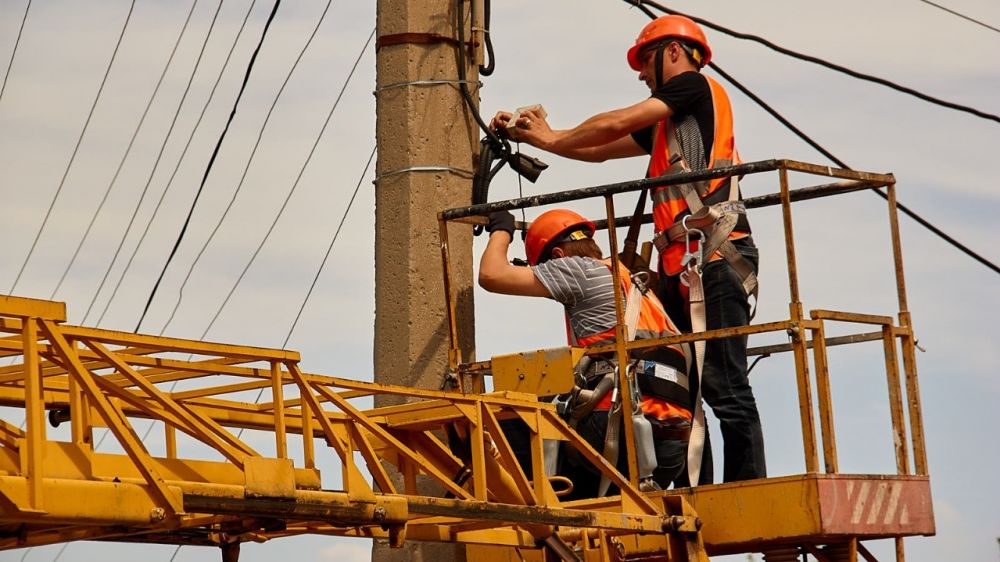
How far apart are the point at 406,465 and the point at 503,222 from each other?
5.31 feet

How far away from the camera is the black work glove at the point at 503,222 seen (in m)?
10.4

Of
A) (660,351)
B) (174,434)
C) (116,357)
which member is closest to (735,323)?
(660,351)

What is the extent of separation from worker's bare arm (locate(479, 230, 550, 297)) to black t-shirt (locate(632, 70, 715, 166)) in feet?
3.45

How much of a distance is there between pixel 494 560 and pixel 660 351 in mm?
1467

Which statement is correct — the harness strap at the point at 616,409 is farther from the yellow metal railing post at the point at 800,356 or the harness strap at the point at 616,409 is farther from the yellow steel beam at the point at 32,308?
the yellow steel beam at the point at 32,308

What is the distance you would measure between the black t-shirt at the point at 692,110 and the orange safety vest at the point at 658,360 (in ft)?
2.50

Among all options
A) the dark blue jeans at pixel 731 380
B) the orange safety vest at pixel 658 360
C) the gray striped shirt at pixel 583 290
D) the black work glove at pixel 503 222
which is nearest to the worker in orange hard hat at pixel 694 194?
the dark blue jeans at pixel 731 380

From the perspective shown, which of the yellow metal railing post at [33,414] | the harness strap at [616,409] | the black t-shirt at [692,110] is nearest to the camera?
the yellow metal railing post at [33,414]

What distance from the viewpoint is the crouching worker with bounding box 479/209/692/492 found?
32.0ft

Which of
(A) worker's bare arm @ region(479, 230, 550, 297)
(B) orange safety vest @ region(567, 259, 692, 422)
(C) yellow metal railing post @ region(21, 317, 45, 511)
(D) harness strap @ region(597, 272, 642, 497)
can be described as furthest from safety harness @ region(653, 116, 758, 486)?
(C) yellow metal railing post @ region(21, 317, 45, 511)

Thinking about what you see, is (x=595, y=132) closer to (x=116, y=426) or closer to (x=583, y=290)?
(x=583, y=290)

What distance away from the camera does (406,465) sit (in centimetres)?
955

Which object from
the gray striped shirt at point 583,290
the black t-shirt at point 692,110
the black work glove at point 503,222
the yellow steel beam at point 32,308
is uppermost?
the black t-shirt at point 692,110

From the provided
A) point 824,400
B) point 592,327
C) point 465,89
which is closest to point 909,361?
point 824,400
